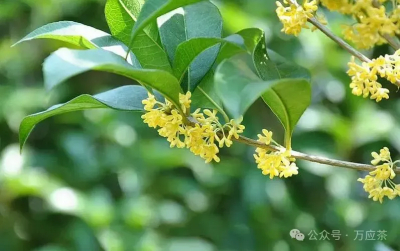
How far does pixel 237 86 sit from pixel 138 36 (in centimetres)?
20

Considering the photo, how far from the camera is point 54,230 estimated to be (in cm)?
212

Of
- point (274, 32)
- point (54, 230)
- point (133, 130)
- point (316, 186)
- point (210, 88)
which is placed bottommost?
point (54, 230)

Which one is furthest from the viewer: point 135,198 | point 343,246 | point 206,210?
point 206,210

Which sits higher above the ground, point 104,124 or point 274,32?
point 274,32

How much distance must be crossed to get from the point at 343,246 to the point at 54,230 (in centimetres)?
107

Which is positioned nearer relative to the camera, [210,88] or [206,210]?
[210,88]

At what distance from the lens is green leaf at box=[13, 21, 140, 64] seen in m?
0.51

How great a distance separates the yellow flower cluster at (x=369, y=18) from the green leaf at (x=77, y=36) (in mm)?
201

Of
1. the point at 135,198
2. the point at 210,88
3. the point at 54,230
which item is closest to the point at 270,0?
the point at 135,198

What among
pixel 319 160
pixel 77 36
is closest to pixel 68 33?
pixel 77 36

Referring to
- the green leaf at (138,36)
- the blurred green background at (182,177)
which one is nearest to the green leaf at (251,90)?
the green leaf at (138,36)

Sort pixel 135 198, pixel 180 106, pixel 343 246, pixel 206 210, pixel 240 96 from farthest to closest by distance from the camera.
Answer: pixel 206 210 < pixel 135 198 < pixel 343 246 < pixel 180 106 < pixel 240 96

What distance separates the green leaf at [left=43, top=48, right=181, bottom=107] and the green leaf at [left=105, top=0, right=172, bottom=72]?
8cm

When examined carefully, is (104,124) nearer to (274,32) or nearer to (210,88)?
(274,32)
